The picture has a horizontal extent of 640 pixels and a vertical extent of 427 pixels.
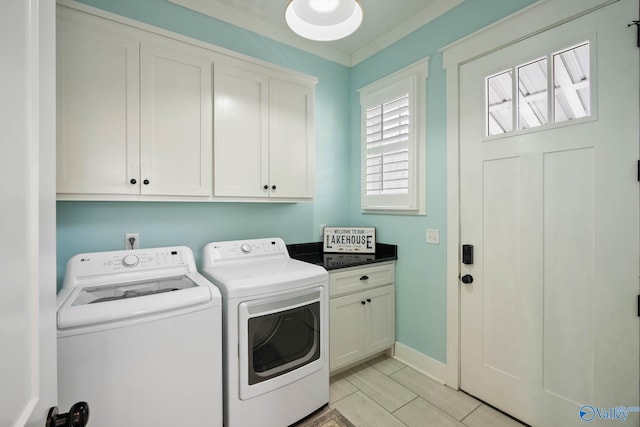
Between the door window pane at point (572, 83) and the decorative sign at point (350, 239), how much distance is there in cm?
153

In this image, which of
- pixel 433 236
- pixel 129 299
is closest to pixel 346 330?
pixel 433 236

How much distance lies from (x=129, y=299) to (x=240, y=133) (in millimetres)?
1216

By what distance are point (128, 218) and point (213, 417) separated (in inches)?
51.2

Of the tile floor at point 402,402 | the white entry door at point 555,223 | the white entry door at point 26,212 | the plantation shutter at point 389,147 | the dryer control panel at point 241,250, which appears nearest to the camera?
the white entry door at point 26,212

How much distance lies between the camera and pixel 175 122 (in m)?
1.76

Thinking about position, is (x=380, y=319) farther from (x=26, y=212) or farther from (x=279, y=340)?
(x=26, y=212)

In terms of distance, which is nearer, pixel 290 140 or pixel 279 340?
pixel 279 340

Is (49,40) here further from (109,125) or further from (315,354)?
(315,354)

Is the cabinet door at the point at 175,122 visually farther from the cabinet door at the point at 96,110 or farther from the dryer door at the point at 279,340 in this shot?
the dryer door at the point at 279,340

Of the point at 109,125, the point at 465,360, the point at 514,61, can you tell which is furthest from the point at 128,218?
the point at 514,61

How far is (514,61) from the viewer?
5.80 feet

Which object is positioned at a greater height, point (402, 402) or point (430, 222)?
point (430, 222)

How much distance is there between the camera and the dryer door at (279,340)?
5.02 feet

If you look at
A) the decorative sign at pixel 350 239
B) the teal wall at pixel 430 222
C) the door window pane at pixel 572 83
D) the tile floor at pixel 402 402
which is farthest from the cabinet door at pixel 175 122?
the door window pane at pixel 572 83
